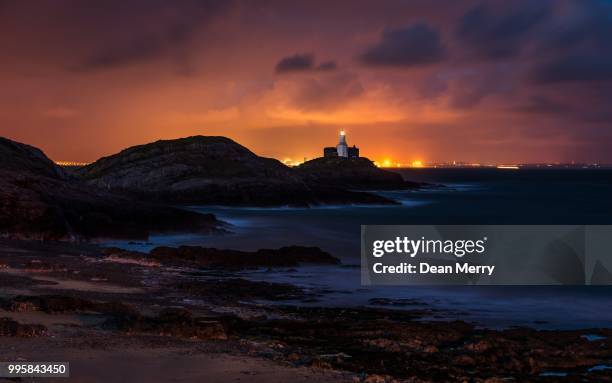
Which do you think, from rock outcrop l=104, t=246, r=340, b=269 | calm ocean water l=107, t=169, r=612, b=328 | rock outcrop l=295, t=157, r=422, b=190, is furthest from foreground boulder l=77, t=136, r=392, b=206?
rock outcrop l=295, t=157, r=422, b=190

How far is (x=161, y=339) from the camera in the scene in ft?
40.8

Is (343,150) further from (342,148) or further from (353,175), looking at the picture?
(353,175)

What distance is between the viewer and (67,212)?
33250 mm

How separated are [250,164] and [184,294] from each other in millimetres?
62235

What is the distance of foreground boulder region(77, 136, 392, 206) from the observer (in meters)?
72.5

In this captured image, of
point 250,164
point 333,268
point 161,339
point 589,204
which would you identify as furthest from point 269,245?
point 589,204

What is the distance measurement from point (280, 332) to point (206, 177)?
6364 centimetres

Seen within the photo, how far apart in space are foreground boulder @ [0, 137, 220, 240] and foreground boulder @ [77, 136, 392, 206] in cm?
3007

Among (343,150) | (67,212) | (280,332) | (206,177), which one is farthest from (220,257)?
(343,150)

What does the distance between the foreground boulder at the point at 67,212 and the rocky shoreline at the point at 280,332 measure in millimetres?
10464

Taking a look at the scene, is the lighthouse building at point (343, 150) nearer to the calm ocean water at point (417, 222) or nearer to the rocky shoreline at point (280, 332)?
the calm ocean water at point (417, 222)

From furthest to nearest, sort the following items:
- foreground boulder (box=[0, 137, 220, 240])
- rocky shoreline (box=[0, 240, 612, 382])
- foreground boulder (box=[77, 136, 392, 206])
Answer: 1. foreground boulder (box=[77, 136, 392, 206])
2. foreground boulder (box=[0, 137, 220, 240])
3. rocky shoreline (box=[0, 240, 612, 382])

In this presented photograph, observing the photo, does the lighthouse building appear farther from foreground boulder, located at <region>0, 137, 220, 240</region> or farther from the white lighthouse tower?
foreground boulder, located at <region>0, 137, 220, 240</region>

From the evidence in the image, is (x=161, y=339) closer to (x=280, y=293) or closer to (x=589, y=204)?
(x=280, y=293)
